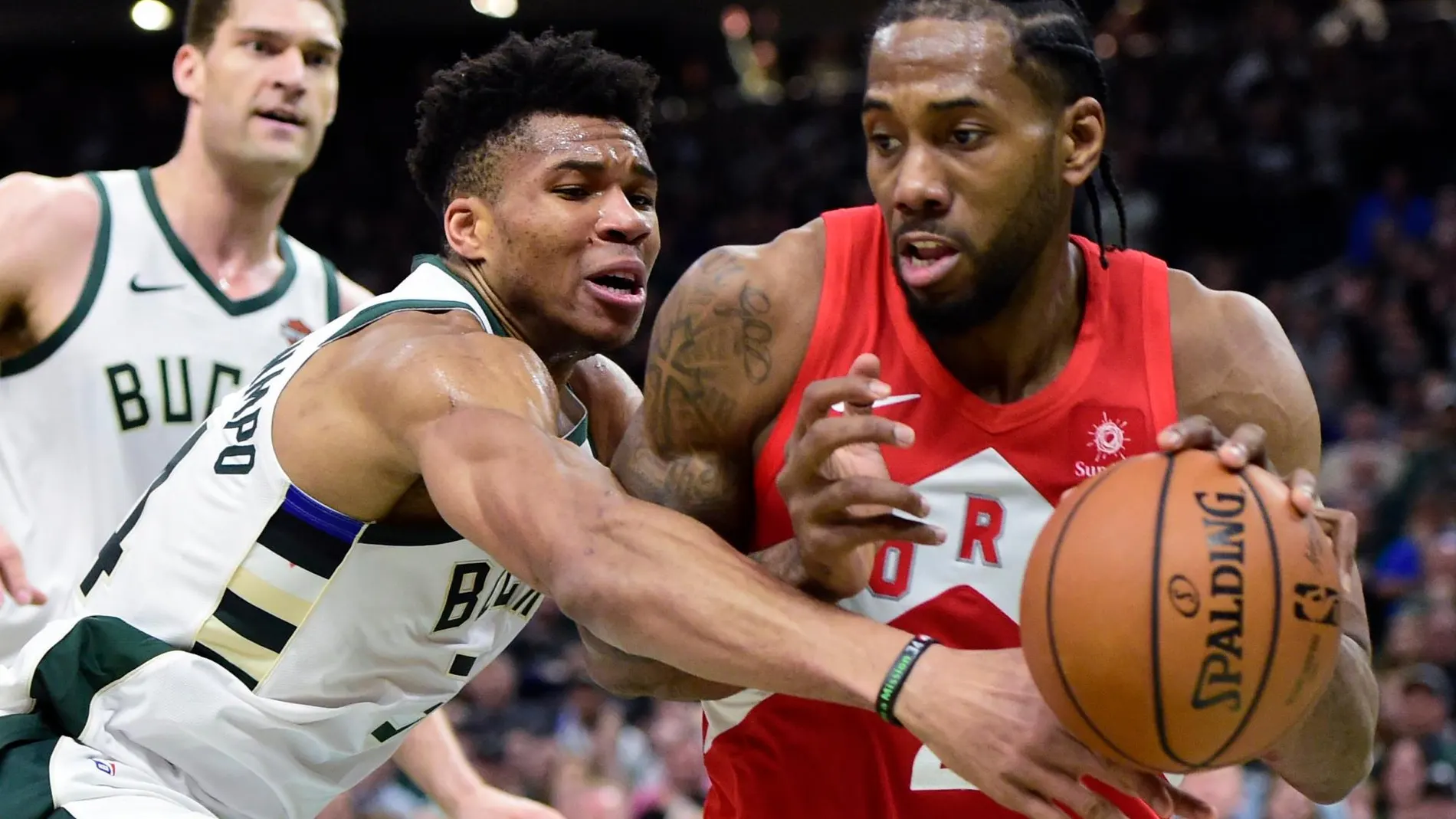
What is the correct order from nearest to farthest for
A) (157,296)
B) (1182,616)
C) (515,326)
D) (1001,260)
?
(1182,616) < (1001,260) < (515,326) < (157,296)

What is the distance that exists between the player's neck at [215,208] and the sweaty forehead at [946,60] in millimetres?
2190

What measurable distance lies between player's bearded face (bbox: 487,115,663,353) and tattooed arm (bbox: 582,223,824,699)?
0.39 metres

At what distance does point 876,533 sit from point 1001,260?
65 centimetres

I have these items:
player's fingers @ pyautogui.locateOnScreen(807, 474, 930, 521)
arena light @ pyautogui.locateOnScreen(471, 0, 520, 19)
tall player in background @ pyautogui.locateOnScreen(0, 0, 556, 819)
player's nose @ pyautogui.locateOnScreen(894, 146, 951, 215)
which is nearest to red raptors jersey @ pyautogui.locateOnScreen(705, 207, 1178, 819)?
player's nose @ pyautogui.locateOnScreen(894, 146, 951, 215)

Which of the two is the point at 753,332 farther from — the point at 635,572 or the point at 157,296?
the point at 157,296

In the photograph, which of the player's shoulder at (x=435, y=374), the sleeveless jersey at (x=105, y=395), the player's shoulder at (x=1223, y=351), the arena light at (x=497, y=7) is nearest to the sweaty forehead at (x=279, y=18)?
the sleeveless jersey at (x=105, y=395)

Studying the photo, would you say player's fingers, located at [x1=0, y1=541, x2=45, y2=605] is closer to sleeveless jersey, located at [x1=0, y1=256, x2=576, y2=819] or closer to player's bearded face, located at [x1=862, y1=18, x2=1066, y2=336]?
sleeveless jersey, located at [x1=0, y1=256, x2=576, y2=819]

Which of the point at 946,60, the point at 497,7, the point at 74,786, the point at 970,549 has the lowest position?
the point at 74,786

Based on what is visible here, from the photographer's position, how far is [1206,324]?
2.89 metres

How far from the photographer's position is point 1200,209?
11.0 m

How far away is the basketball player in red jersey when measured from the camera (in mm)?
2688

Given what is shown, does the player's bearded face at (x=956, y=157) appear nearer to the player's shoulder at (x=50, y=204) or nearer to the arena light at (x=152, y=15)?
the player's shoulder at (x=50, y=204)

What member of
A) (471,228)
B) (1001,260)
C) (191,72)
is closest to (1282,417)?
(1001,260)

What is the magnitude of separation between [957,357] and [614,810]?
4.72 meters
